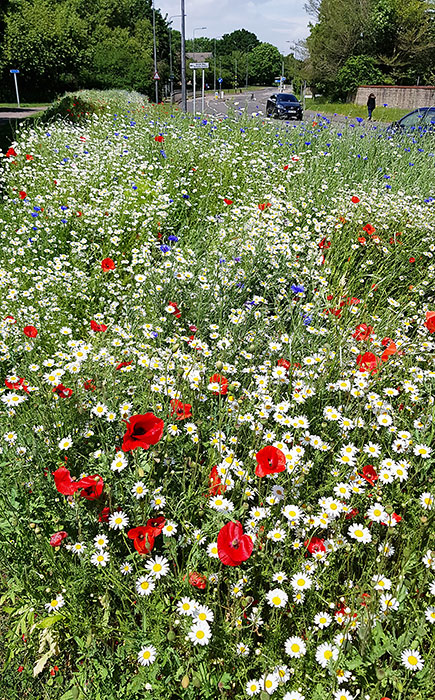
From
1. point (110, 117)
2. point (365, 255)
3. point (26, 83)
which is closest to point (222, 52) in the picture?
point (26, 83)

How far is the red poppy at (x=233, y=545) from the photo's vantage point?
1.37 meters

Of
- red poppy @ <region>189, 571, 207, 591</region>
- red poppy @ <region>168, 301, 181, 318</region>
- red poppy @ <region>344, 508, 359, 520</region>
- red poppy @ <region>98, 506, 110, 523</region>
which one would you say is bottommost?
red poppy @ <region>189, 571, 207, 591</region>

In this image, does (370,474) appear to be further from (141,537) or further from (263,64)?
(263,64)

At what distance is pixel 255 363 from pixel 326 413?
69cm

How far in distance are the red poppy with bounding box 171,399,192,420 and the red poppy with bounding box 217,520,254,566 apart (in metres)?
0.73

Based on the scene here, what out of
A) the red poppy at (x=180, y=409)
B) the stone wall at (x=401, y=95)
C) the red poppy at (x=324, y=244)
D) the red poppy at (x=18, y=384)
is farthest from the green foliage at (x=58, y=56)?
the red poppy at (x=180, y=409)

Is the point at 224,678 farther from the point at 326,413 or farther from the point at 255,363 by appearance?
the point at 255,363

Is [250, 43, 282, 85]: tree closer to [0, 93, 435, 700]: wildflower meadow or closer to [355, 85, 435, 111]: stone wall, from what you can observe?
[355, 85, 435, 111]: stone wall

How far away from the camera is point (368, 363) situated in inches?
102

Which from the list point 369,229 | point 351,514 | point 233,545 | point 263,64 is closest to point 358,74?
point 369,229

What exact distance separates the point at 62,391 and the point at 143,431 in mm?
813

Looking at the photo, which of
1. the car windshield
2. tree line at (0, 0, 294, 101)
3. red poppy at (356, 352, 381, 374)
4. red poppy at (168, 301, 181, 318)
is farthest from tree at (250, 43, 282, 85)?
red poppy at (356, 352, 381, 374)

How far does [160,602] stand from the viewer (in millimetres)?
1693

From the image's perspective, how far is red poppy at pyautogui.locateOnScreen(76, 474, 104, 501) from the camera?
1.73 metres
